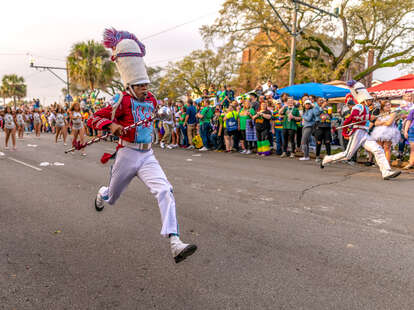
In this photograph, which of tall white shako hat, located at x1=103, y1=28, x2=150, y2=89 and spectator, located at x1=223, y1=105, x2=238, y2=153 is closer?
Result: tall white shako hat, located at x1=103, y1=28, x2=150, y2=89

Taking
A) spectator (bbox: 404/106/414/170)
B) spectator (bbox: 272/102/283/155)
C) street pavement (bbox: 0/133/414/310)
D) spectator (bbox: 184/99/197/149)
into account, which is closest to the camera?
street pavement (bbox: 0/133/414/310)

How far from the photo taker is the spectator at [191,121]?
15047 mm

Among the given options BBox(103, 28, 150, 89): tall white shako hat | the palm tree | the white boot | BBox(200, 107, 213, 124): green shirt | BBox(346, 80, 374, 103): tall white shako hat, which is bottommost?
the white boot

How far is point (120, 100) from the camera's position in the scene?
382cm

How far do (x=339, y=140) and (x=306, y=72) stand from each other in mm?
13435

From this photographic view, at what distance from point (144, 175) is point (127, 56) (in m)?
1.39

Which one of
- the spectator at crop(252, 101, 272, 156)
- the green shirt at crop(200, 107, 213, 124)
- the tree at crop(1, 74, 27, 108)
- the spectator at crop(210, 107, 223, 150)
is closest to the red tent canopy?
the spectator at crop(252, 101, 272, 156)

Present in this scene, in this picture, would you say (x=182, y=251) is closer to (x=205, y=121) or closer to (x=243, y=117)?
(x=243, y=117)

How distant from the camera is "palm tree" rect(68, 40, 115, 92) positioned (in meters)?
38.8

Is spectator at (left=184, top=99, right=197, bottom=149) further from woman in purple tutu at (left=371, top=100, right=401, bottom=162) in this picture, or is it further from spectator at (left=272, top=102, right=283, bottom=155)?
woman in purple tutu at (left=371, top=100, right=401, bottom=162)

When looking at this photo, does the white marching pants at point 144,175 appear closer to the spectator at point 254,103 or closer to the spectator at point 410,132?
the spectator at point 410,132

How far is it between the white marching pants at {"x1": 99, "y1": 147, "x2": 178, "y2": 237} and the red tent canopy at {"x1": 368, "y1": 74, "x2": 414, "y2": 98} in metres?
13.4

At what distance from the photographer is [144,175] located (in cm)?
382

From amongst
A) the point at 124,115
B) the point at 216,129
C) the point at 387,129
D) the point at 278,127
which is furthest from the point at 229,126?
the point at 124,115
